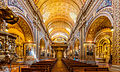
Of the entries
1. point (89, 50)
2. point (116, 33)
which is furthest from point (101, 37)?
point (116, 33)

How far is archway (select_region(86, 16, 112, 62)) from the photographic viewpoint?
45.2 feet

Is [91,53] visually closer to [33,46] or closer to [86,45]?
[86,45]

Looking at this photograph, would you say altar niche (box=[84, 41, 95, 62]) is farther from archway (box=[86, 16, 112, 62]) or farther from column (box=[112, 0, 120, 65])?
column (box=[112, 0, 120, 65])

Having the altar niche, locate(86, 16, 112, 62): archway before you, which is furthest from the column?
the altar niche

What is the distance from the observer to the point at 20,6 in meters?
11.1

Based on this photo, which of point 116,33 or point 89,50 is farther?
point 89,50

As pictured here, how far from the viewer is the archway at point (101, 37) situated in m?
13.8

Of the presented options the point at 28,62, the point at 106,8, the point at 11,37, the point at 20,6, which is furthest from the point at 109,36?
the point at 11,37

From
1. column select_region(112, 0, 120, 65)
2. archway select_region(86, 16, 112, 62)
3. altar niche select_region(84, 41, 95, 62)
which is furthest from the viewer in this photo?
altar niche select_region(84, 41, 95, 62)

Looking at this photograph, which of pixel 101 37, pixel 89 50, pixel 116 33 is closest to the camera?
pixel 116 33

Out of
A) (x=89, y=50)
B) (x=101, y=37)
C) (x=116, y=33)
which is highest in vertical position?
(x=101, y=37)

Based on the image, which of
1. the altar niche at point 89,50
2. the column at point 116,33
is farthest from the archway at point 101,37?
the column at point 116,33

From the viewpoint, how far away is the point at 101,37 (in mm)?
23469

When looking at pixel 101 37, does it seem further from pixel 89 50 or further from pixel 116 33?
pixel 116 33
